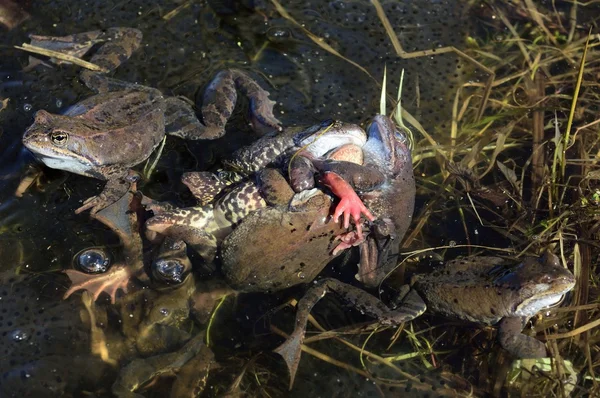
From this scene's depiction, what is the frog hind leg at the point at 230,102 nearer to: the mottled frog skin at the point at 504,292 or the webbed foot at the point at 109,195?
the webbed foot at the point at 109,195

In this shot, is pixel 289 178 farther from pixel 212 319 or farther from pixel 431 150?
pixel 431 150

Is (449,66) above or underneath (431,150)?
above

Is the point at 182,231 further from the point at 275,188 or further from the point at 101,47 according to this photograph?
the point at 101,47

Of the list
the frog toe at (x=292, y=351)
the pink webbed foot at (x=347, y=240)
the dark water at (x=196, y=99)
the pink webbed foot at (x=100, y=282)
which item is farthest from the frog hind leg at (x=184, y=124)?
the frog toe at (x=292, y=351)

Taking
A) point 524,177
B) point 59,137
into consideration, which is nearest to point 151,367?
point 59,137

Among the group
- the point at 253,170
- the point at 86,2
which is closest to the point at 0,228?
the point at 253,170

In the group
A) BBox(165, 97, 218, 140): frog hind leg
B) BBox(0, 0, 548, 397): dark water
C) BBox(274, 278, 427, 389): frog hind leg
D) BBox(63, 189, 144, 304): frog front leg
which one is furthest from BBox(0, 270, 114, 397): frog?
BBox(165, 97, 218, 140): frog hind leg

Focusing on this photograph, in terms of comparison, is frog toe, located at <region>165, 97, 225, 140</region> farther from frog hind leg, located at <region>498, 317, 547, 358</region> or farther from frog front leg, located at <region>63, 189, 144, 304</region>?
frog hind leg, located at <region>498, 317, 547, 358</region>
